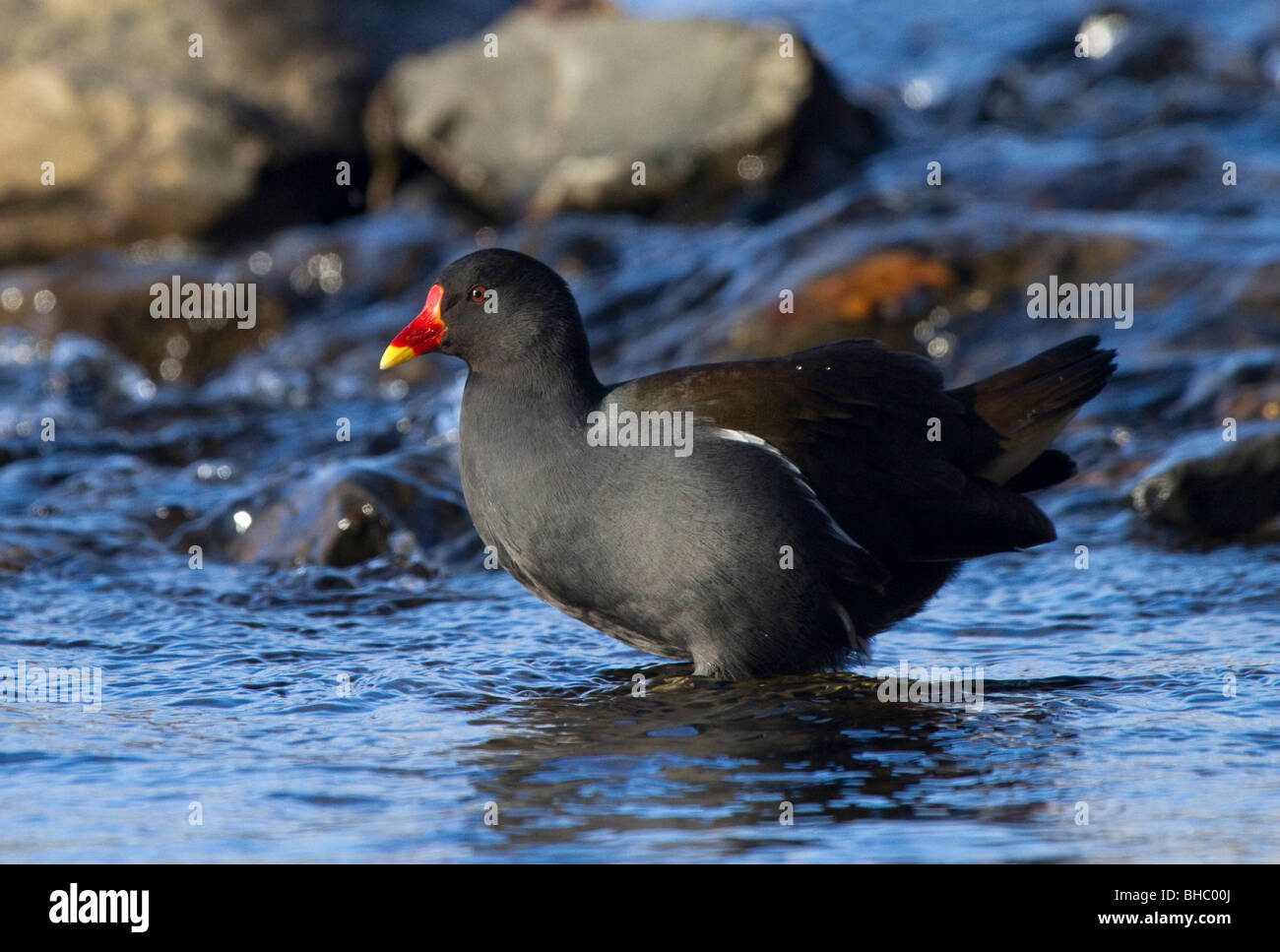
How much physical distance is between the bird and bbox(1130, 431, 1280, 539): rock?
1.43 meters

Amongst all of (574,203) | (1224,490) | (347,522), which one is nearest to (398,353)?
(347,522)

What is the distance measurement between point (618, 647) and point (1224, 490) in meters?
2.68

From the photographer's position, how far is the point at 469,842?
3924 mm

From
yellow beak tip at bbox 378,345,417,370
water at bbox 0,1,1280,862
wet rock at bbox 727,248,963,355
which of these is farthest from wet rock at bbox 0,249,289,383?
yellow beak tip at bbox 378,345,417,370

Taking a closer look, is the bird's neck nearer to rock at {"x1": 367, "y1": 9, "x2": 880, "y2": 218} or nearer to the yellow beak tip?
the yellow beak tip

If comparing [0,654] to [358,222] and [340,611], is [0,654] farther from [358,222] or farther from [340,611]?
[358,222]

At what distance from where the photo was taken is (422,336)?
18.0ft

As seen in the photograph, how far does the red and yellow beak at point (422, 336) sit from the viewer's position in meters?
5.46

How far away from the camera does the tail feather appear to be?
5562mm

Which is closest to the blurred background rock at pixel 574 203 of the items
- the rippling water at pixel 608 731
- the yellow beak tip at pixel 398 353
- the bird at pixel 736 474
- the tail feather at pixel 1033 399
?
the rippling water at pixel 608 731

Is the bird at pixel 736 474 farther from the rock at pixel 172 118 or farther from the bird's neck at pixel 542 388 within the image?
the rock at pixel 172 118

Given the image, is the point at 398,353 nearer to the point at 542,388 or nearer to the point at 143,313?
the point at 542,388

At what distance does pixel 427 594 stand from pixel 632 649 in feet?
3.61
